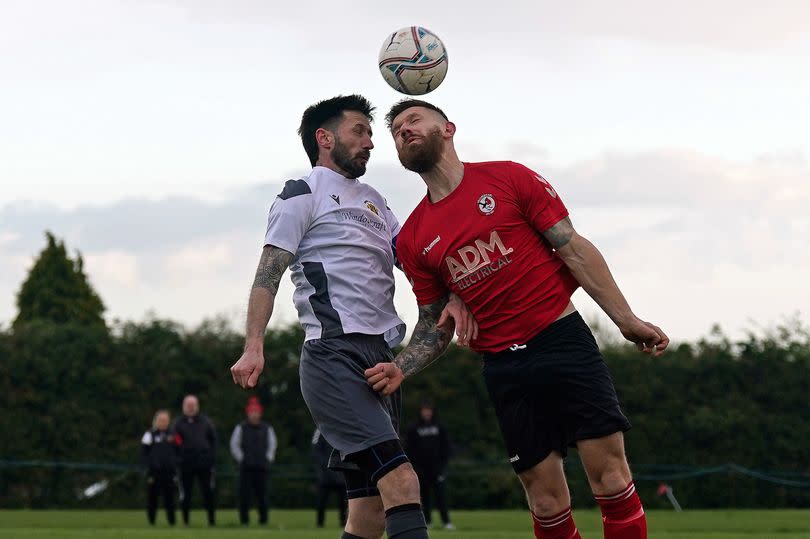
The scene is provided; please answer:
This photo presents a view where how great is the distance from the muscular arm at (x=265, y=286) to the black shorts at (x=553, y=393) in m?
1.16

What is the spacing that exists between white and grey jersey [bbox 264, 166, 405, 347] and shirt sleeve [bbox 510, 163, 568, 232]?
76 cm

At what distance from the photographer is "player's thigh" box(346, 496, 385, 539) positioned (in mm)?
6622

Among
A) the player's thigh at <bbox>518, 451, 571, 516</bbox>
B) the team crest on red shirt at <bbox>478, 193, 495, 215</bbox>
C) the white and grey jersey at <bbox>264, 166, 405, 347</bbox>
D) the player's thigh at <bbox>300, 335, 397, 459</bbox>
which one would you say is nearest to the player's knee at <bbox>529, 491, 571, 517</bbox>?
the player's thigh at <bbox>518, 451, 571, 516</bbox>

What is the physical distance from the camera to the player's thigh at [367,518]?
662 centimetres

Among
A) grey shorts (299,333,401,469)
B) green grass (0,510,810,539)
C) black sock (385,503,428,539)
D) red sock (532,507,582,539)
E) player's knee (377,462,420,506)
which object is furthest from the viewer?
green grass (0,510,810,539)

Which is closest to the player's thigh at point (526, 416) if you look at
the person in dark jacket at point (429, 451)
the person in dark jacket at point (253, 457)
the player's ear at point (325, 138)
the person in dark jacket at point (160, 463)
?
the player's ear at point (325, 138)

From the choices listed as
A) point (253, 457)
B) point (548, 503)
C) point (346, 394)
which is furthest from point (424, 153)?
point (253, 457)

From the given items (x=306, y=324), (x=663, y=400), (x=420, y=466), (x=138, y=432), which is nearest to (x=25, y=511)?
(x=138, y=432)

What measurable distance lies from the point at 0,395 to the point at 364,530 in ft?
74.5

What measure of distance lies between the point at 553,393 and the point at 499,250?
75 cm

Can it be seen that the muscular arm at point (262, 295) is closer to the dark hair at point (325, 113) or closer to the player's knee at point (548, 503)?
the dark hair at point (325, 113)

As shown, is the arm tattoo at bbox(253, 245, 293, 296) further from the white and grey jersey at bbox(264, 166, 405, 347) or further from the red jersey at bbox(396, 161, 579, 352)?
the red jersey at bbox(396, 161, 579, 352)

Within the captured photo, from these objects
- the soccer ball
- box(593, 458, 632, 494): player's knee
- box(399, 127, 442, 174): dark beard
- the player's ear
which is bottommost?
box(593, 458, 632, 494): player's knee

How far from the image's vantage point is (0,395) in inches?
1094
